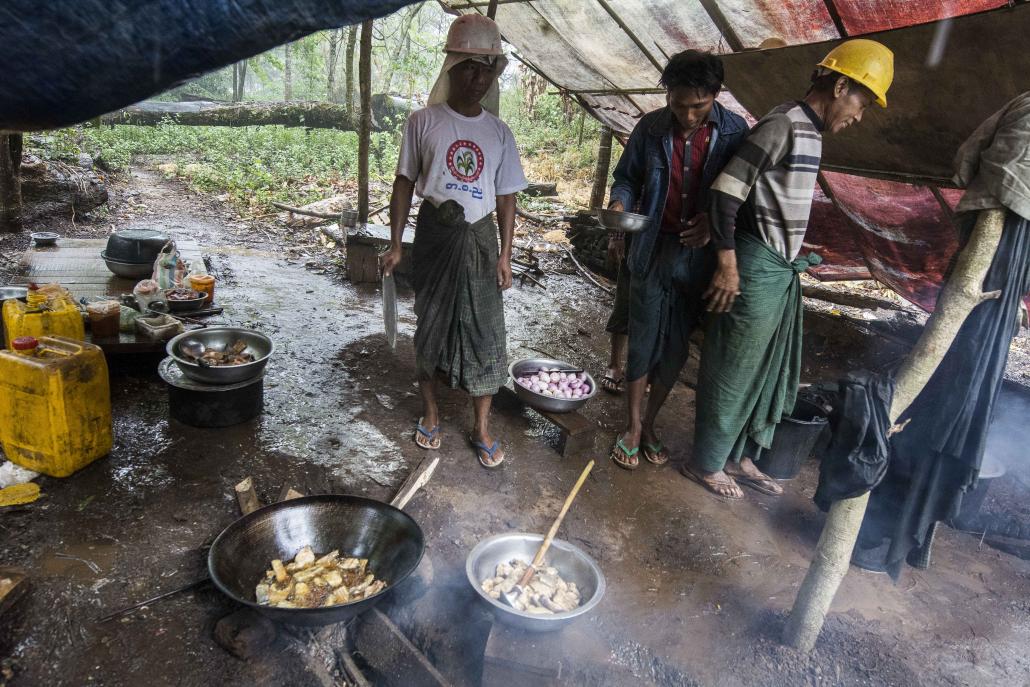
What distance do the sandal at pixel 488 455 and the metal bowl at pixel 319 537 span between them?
3.51 ft

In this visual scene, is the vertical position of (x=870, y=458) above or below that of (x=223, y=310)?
above

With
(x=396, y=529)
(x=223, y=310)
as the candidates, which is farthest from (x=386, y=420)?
(x=223, y=310)

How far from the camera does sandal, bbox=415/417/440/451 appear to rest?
3.75 m

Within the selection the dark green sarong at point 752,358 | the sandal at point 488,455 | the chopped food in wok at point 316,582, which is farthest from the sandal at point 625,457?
the chopped food in wok at point 316,582

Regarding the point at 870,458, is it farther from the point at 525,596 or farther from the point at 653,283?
the point at 653,283

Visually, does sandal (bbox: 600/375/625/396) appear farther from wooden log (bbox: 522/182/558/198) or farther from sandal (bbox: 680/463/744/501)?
wooden log (bbox: 522/182/558/198)

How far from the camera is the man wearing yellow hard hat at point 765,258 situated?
270 cm

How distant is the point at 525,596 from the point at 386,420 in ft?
6.28

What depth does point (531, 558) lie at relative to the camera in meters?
2.76

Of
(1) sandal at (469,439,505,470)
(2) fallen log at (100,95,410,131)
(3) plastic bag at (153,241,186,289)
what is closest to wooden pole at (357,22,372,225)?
(3) plastic bag at (153,241,186,289)

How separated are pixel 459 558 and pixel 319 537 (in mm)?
697

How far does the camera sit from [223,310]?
5.39m

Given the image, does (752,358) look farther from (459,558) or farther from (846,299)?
(846,299)

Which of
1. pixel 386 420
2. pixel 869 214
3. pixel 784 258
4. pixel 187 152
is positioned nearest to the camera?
pixel 784 258
